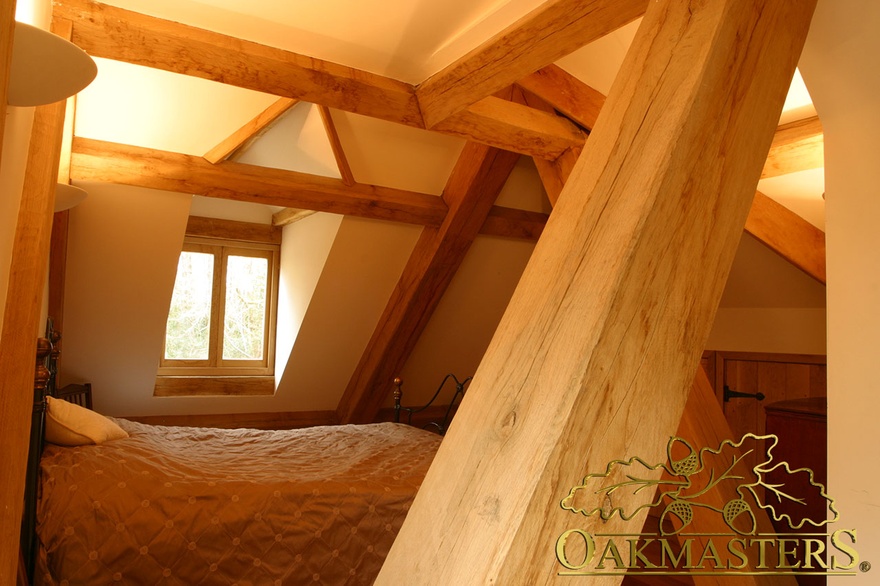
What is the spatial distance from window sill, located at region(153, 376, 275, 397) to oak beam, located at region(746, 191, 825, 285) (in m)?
3.81

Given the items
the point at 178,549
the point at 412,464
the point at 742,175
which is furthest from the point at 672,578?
the point at 742,175

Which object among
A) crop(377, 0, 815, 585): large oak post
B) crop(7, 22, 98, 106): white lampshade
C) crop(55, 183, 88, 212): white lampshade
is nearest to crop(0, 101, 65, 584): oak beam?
crop(55, 183, 88, 212): white lampshade

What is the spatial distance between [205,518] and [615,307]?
2264 millimetres

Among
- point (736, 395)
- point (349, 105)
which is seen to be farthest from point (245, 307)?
point (736, 395)

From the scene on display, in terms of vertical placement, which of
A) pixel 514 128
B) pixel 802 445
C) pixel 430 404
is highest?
pixel 514 128

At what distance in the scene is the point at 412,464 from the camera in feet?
10.5

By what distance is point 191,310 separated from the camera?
5.27 meters

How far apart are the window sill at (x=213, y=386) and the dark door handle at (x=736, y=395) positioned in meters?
3.38

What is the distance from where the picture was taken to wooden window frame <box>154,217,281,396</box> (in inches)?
200

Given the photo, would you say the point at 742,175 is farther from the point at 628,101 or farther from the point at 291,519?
the point at 291,519

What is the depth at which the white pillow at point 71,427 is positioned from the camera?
2824 mm

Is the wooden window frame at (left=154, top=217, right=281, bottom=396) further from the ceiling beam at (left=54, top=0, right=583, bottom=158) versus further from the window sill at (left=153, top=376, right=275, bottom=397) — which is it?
the ceiling beam at (left=54, top=0, right=583, bottom=158)

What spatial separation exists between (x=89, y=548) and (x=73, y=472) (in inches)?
13.1

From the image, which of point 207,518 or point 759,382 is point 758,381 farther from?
point 207,518
